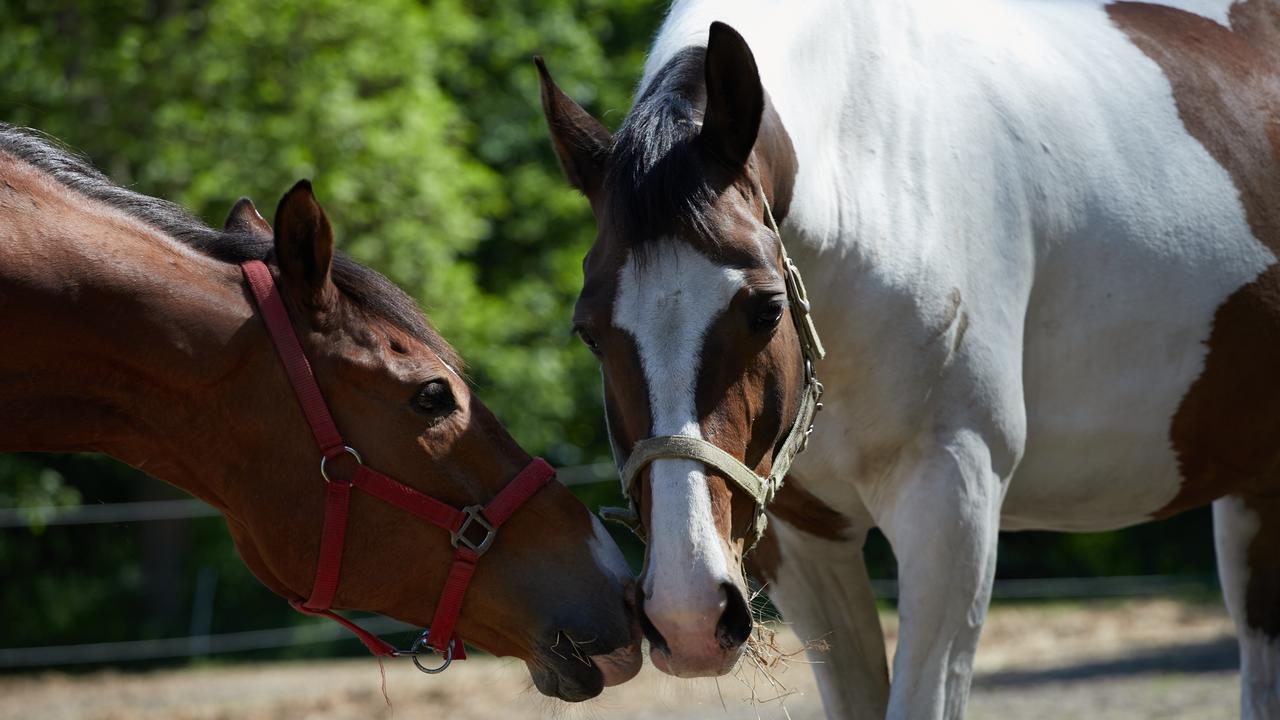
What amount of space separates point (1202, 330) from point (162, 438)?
2168 mm

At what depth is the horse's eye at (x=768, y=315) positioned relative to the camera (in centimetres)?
229

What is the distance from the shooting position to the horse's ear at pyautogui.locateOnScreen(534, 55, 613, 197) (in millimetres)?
2508

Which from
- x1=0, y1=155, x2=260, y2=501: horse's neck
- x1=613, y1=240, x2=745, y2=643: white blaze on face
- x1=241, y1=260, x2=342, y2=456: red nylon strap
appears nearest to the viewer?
x1=613, y1=240, x2=745, y2=643: white blaze on face

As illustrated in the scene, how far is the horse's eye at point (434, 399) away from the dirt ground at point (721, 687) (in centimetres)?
393

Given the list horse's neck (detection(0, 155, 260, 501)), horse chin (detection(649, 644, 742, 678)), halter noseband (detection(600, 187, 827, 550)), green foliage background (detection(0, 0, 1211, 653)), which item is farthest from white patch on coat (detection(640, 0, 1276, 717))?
green foliage background (detection(0, 0, 1211, 653))

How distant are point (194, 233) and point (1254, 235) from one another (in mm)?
2280

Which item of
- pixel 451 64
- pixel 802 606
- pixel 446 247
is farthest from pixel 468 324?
pixel 802 606

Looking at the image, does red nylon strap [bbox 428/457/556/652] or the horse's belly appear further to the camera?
the horse's belly

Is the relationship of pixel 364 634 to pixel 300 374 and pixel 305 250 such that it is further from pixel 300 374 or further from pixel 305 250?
pixel 305 250

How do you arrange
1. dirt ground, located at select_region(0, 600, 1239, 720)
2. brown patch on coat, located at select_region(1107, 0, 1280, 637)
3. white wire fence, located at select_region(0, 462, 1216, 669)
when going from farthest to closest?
white wire fence, located at select_region(0, 462, 1216, 669) < dirt ground, located at select_region(0, 600, 1239, 720) < brown patch on coat, located at select_region(1107, 0, 1280, 637)

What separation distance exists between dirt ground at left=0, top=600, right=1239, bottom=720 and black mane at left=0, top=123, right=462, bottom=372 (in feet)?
13.1

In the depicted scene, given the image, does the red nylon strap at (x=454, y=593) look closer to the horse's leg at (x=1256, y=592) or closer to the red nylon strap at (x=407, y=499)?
the red nylon strap at (x=407, y=499)

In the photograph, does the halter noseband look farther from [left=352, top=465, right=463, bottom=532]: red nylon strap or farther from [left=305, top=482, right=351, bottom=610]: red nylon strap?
[left=305, top=482, right=351, bottom=610]: red nylon strap

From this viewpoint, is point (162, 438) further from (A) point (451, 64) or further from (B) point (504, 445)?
(A) point (451, 64)
